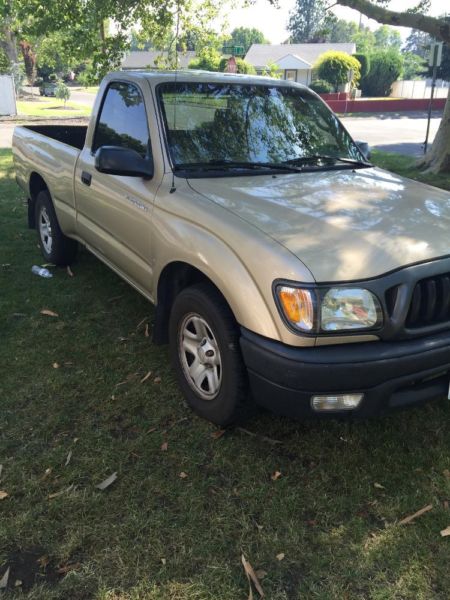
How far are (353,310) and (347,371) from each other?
0.88 feet

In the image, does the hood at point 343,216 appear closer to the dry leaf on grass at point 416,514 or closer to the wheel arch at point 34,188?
the dry leaf on grass at point 416,514

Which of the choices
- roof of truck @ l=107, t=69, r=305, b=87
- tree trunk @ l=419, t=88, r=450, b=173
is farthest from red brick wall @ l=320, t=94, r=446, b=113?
roof of truck @ l=107, t=69, r=305, b=87

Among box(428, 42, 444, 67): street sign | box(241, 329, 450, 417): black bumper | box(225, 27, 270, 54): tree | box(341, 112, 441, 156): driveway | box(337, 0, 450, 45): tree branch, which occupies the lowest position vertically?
box(341, 112, 441, 156): driveway

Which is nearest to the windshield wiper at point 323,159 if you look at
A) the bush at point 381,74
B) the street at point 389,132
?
the street at point 389,132

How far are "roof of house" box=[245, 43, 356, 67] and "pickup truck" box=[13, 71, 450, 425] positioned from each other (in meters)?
57.2

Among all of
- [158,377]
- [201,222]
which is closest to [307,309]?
[201,222]

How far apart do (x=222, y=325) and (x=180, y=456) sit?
2.53 ft

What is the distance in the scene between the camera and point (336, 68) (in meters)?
38.9

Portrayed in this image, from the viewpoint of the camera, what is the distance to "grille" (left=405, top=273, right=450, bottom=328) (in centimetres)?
248

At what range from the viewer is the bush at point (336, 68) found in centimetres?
3862

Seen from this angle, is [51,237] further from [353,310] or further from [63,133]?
[353,310]

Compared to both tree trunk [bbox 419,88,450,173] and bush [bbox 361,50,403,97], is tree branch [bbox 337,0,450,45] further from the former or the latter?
bush [bbox 361,50,403,97]

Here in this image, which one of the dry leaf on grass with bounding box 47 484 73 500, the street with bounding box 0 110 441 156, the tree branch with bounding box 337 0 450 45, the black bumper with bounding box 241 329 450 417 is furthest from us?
the street with bounding box 0 110 441 156

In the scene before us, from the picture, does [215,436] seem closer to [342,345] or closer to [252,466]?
[252,466]
